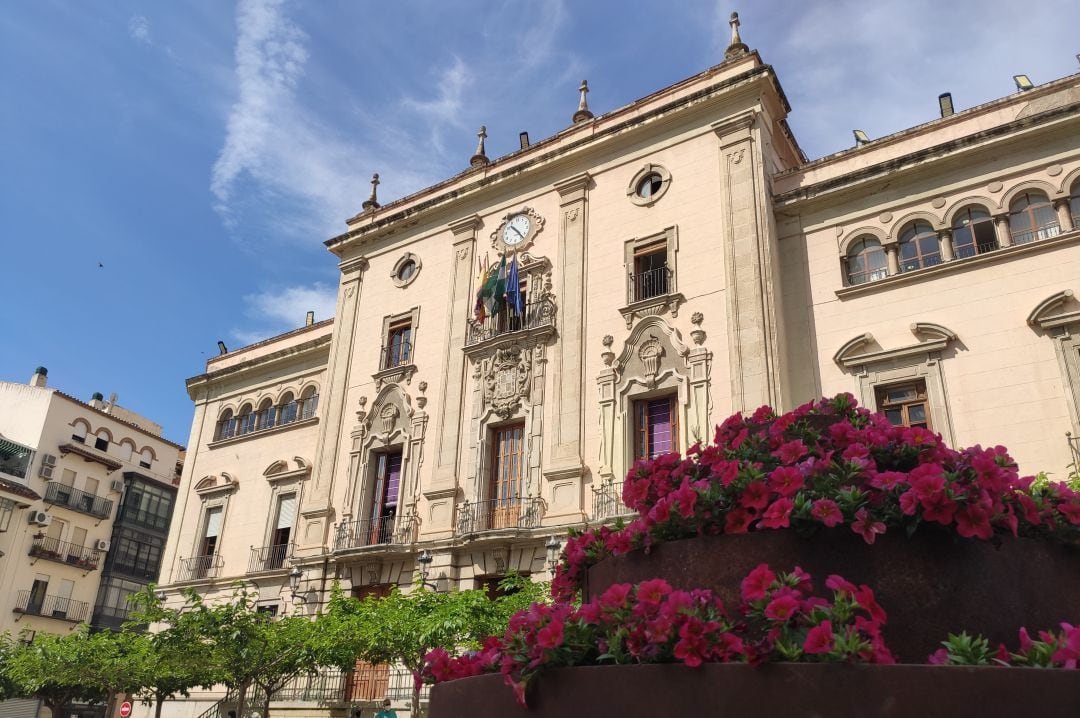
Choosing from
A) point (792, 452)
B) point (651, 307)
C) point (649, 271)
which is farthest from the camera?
point (649, 271)

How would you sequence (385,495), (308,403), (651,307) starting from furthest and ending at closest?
(308,403) → (385,495) → (651,307)

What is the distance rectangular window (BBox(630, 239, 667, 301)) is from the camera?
57.1 ft

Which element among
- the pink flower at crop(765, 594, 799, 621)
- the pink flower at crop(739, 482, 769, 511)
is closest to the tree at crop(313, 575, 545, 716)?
the pink flower at crop(739, 482, 769, 511)

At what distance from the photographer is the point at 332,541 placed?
764 inches

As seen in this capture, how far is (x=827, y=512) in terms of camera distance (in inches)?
141

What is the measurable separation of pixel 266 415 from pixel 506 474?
10.0m

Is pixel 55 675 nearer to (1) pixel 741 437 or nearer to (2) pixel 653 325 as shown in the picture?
(2) pixel 653 325

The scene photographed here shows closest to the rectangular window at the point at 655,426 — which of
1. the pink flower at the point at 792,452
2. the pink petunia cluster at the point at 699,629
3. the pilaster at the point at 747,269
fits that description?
the pilaster at the point at 747,269

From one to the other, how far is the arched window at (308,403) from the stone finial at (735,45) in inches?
541

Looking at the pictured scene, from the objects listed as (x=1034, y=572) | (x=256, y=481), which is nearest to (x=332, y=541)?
(x=256, y=481)

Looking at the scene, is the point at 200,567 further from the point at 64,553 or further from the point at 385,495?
the point at 64,553

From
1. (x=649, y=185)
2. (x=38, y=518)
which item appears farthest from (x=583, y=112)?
(x=38, y=518)

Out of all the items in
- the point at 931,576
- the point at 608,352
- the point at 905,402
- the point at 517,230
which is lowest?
the point at 931,576

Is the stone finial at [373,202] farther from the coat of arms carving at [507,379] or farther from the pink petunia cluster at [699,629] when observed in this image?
the pink petunia cluster at [699,629]
